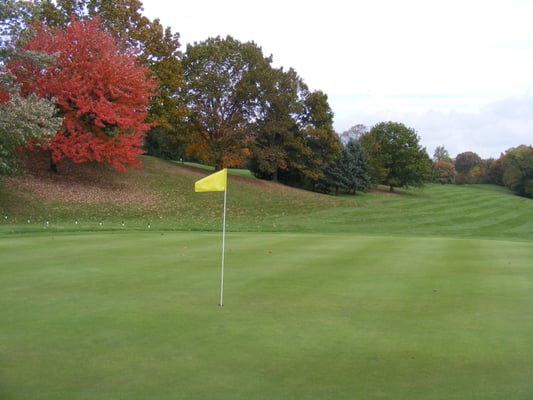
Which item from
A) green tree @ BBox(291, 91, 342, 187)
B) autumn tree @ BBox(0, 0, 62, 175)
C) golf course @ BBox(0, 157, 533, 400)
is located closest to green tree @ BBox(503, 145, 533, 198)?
green tree @ BBox(291, 91, 342, 187)

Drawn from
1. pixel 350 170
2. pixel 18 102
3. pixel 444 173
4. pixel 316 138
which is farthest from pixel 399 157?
pixel 444 173

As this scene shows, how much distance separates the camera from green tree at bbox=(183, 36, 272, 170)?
47.4 m

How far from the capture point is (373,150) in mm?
74438

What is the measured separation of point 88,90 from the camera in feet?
109

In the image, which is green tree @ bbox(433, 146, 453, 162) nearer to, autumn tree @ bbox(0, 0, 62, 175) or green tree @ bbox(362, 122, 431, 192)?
green tree @ bbox(362, 122, 431, 192)

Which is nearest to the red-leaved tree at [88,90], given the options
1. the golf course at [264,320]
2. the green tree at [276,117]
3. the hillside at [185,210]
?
the hillside at [185,210]

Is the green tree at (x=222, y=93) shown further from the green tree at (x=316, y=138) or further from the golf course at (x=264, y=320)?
the golf course at (x=264, y=320)

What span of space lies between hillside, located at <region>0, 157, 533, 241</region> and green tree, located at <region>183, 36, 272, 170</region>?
10.2ft

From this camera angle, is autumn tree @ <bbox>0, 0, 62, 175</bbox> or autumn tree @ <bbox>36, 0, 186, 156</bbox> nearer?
autumn tree @ <bbox>0, 0, 62, 175</bbox>

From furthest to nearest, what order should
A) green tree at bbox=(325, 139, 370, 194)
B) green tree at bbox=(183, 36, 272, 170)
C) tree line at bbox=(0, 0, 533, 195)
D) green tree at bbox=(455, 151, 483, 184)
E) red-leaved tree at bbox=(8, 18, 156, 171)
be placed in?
1. green tree at bbox=(455, 151, 483, 184)
2. green tree at bbox=(325, 139, 370, 194)
3. green tree at bbox=(183, 36, 272, 170)
4. red-leaved tree at bbox=(8, 18, 156, 171)
5. tree line at bbox=(0, 0, 533, 195)

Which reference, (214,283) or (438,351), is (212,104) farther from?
(438,351)

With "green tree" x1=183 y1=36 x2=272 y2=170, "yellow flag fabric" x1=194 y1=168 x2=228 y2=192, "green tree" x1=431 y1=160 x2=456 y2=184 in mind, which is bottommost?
"yellow flag fabric" x1=194 y1=168 x2=228 y2=192

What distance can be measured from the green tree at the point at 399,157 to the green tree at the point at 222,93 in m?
28.3

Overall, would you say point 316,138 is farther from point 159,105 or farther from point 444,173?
Answer: point 444,173
